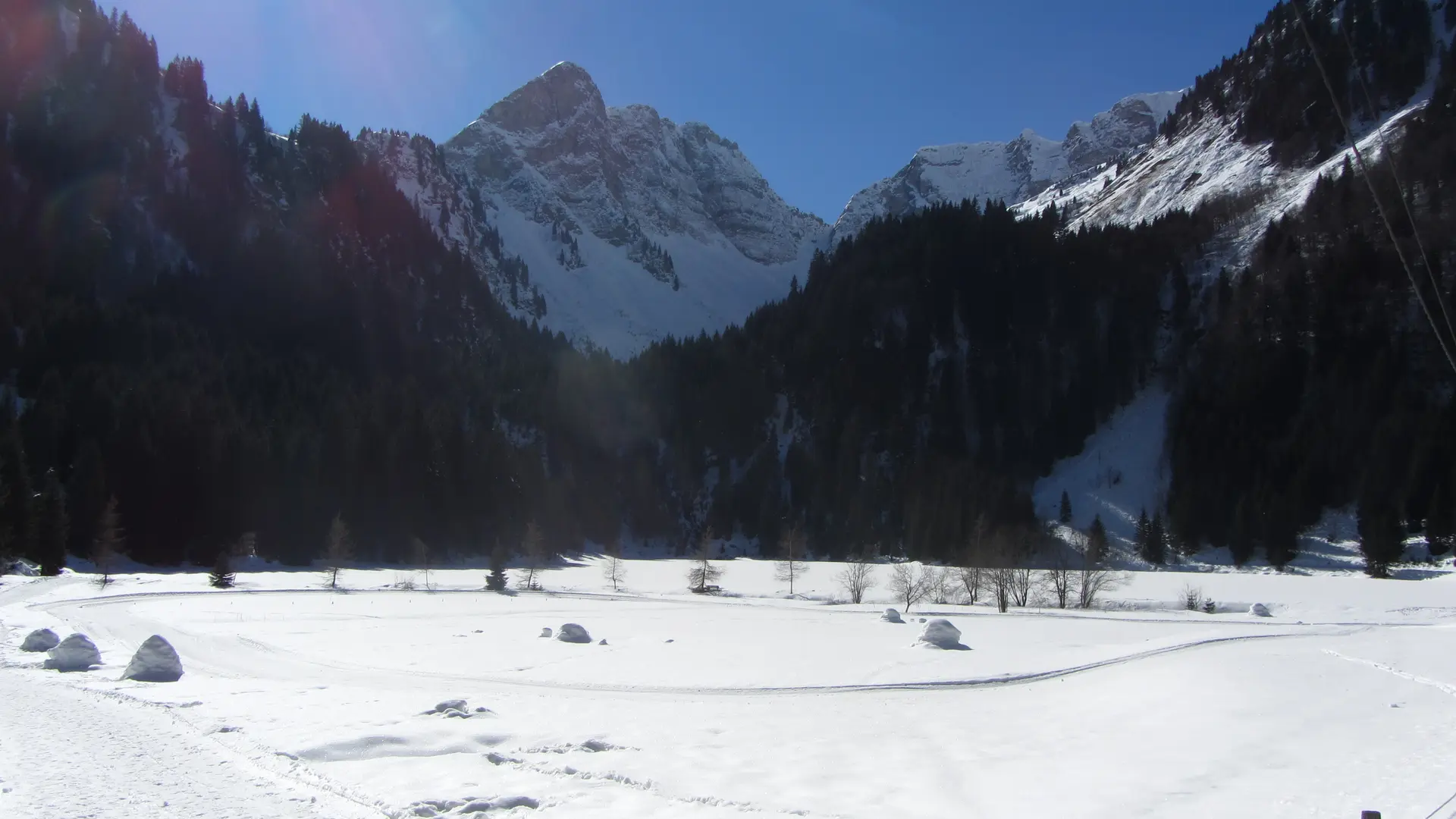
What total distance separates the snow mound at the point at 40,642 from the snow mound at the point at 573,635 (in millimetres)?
18555

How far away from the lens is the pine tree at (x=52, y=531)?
6638 cm

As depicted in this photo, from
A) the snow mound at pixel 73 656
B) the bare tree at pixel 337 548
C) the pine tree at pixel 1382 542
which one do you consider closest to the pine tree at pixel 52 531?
the bare tree at pixel 337 548

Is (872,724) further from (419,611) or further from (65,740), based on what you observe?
(419,611)

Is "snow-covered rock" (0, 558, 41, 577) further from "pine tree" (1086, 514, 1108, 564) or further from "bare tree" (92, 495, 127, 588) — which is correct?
"pine tree" (1086, 514, 1108, 564)

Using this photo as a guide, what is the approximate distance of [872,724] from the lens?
77.4 feet

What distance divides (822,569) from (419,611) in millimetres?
56479

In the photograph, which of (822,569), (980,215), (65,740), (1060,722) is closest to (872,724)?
(1060,722)

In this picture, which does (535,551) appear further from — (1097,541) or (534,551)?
(1097,541)

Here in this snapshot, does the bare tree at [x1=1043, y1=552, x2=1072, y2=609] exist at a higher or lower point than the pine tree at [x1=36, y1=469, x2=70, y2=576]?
lower

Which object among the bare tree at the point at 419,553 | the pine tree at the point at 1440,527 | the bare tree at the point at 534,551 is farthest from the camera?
the bare tree at the point at 419,553

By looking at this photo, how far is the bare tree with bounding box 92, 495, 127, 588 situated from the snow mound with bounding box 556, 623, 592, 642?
35.2m

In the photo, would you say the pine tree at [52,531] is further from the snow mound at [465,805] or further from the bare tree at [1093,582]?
the bare tree at [1093,582]

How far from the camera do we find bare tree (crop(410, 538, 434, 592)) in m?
97.6

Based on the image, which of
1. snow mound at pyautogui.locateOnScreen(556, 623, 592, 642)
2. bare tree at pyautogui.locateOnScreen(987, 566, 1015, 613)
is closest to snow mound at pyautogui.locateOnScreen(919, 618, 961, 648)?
snow mound at pyautogui.locateOnScreen(556, 623, 592, 642)
